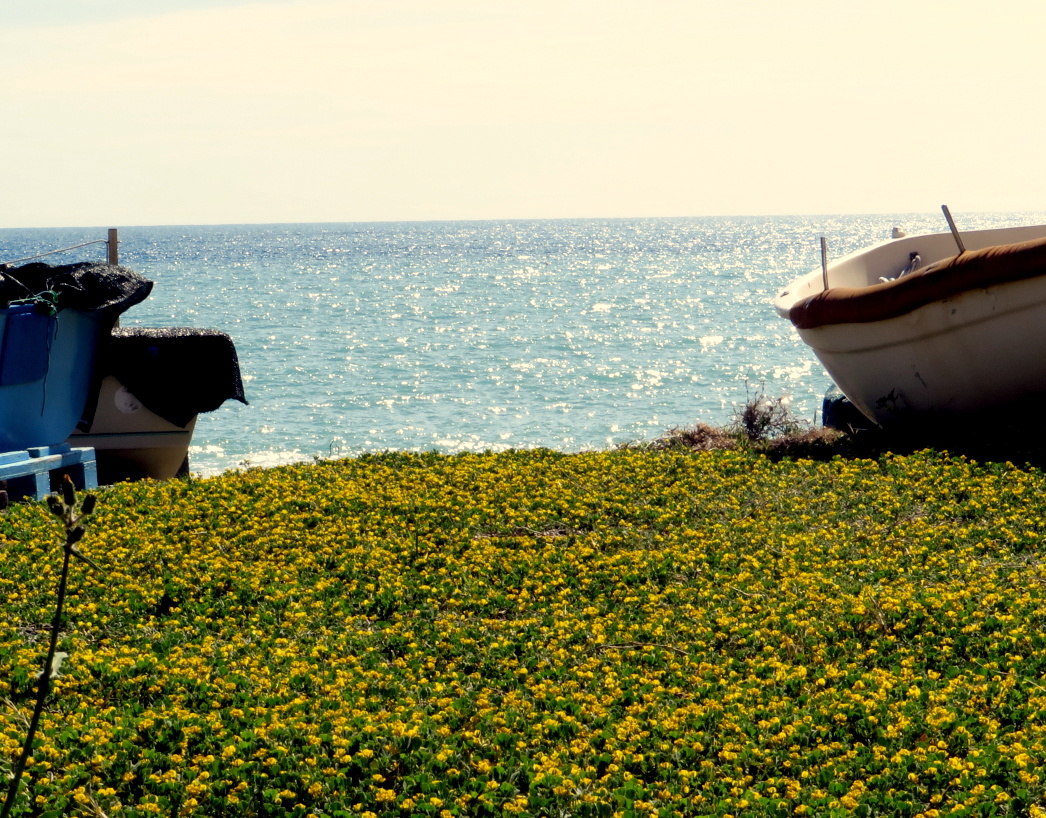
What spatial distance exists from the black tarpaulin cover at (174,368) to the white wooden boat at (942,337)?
6.96 metres

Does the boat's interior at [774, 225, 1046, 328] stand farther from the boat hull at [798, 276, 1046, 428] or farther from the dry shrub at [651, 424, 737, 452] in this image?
the dry shrub at [651, 424, 737, 452]

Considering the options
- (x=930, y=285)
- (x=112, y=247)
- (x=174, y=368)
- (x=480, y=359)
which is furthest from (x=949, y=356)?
(x=480, y=359)

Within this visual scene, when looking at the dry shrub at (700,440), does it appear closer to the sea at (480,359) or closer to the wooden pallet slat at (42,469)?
the sea at (480,359)

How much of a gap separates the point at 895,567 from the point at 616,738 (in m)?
3.12

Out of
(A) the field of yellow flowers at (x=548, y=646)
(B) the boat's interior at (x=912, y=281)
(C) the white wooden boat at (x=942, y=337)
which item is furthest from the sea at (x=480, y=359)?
(A) the field of yellow flowers at (x=548, y=646)

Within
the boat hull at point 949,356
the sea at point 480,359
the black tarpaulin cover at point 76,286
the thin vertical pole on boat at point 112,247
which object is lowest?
the sea at point 480,359

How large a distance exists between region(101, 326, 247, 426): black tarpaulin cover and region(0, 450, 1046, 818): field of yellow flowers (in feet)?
9.61

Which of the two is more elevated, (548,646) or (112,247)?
(112,247)

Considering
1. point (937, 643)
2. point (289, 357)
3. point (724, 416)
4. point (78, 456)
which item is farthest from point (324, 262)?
point (937, 643)

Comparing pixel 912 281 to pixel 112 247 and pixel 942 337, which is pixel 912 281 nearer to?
pixel 942 337

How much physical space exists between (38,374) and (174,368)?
187cm

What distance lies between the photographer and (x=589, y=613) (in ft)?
22.4

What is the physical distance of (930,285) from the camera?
10.4 meters

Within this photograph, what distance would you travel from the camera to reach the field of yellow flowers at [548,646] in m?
4.66
